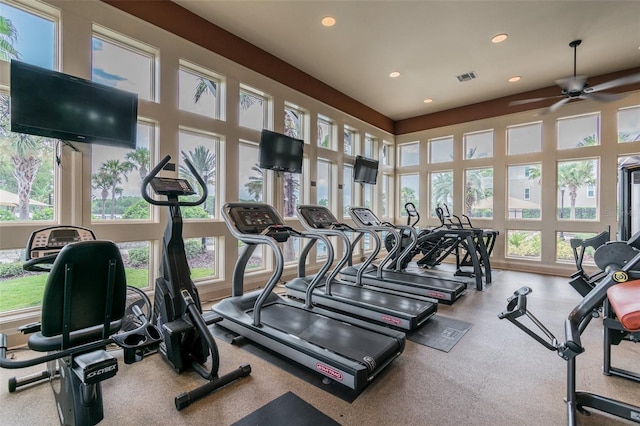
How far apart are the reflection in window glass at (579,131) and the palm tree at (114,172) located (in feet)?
28.0

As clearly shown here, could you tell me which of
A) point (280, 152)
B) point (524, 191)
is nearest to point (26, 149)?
point (280, 152)

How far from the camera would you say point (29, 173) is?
316cm

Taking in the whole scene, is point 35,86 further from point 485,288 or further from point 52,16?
point 485,288

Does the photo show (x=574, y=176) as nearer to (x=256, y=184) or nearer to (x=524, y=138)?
(x=524, y=138)

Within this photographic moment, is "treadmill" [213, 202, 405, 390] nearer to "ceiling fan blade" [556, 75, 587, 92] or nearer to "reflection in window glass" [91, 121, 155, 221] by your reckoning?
"reflection in window glass" [91, 121, 155, 221]

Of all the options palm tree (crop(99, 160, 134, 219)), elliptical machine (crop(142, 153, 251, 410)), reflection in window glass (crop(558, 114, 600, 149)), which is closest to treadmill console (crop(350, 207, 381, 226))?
elliptical machine (crop(142, 153, 251, 410))

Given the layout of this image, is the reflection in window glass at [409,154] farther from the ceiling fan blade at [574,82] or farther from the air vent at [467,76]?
the ceiling fan blade at [574,82]

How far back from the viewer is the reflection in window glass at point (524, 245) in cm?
698

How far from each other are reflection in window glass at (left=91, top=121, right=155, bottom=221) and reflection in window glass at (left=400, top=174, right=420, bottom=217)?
6.99 metres

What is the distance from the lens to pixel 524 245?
714cm

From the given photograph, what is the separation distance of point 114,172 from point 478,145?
8035 mm

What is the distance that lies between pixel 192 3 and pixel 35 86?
7.64ft

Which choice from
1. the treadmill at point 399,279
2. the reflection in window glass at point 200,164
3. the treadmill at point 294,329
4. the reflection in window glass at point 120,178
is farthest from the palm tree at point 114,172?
the treadmill at point 399,279

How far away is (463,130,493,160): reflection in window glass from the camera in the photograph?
762 centimetres
